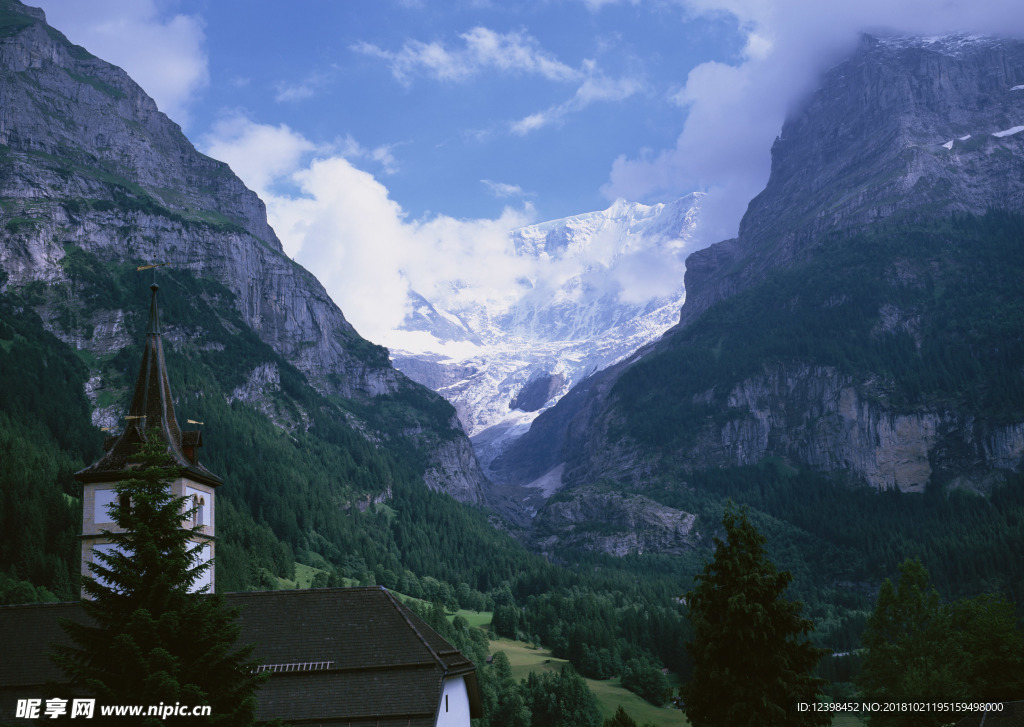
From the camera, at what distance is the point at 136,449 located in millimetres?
51562

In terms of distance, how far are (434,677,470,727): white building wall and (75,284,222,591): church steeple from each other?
1424cm

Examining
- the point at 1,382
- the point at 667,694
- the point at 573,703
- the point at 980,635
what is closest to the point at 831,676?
the point at 667,694

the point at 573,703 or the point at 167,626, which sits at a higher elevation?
the point at 167,626

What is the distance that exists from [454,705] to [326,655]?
7.62m

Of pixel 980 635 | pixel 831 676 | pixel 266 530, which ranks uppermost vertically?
pixel 266 530

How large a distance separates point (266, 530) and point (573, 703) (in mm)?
92580

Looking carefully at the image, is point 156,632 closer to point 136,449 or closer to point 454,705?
point 454,705

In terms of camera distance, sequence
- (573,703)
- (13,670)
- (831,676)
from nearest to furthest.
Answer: (13,670) → (573,703) → (831,676)

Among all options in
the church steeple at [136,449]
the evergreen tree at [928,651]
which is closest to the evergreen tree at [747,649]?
the evergreen tree at [928,651]

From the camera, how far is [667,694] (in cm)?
14038

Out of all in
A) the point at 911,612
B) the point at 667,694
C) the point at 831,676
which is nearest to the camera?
the point at 911,612

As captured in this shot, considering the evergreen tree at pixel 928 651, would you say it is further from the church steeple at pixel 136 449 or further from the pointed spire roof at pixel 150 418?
the pointed spire roof at pixel 150 418

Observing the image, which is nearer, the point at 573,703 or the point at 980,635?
the point at 980,635

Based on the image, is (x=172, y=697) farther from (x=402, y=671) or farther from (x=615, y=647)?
(x=615, y=647)
